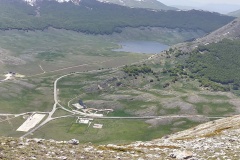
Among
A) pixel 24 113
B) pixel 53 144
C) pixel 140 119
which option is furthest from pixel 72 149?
pixel 24 113

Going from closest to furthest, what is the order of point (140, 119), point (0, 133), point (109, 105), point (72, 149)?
point (72, 149)
point (0, 133)
point (140, 119)
point (109, 105)

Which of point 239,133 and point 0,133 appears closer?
point 239,133

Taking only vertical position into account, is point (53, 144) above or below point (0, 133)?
above

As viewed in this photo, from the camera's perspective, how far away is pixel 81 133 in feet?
500

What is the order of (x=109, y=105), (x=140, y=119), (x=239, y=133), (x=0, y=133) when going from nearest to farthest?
(x=239, y=133) → (x=0, y=133) → (x=140, y=119) → (x=109, y=105)

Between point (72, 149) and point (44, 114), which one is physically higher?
point (72, 149)

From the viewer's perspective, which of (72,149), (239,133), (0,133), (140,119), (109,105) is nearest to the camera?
(72,149)

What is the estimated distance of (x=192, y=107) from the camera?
17875 cm

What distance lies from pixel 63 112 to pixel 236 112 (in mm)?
90466

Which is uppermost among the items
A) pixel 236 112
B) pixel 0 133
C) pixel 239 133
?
pixel 239 133

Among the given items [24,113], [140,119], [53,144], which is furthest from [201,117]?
[53,144]

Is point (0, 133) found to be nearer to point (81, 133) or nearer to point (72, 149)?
point (81, 133)

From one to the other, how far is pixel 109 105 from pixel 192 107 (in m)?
46.2

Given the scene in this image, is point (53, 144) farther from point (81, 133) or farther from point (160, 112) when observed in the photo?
point (160, 112)
